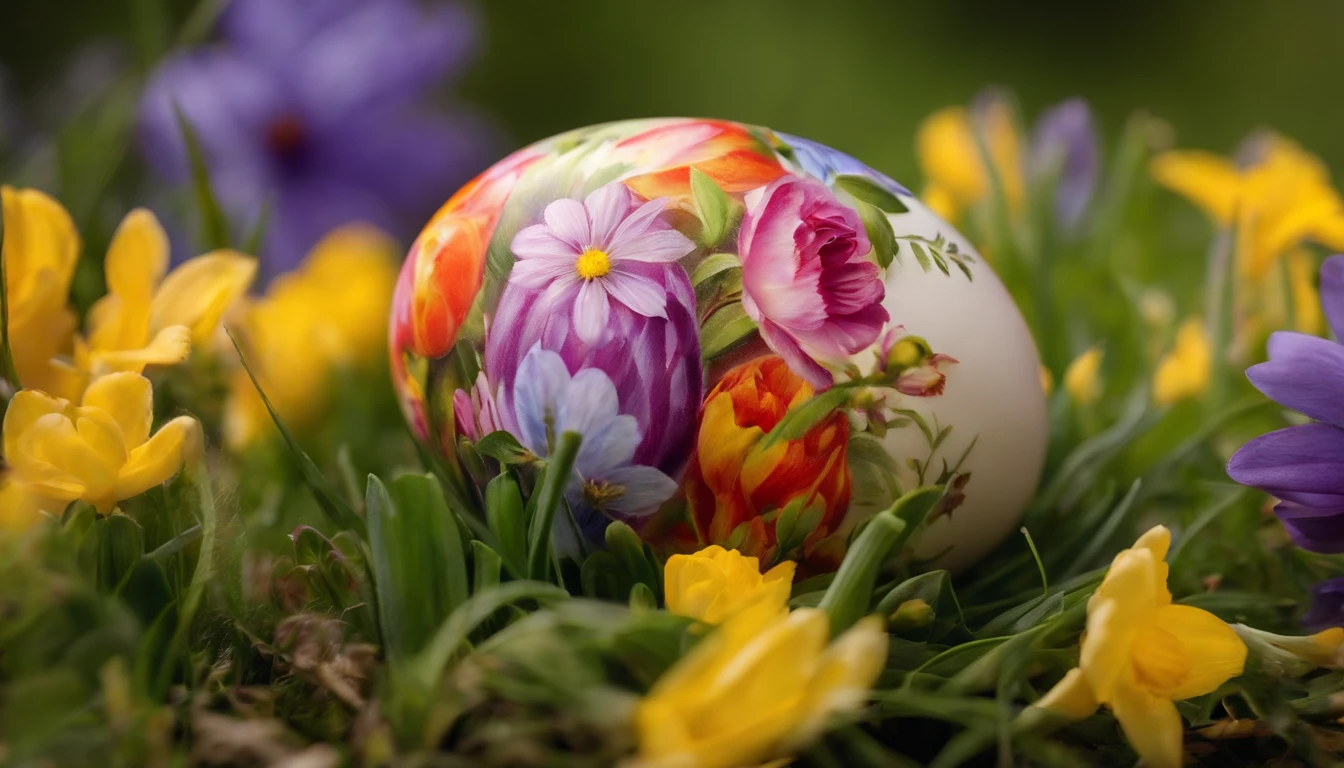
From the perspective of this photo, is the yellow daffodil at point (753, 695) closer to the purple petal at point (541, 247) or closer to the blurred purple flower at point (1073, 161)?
the purple petal at point (541, 247)

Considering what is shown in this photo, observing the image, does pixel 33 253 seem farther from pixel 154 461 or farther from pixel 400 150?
pixel 400 150

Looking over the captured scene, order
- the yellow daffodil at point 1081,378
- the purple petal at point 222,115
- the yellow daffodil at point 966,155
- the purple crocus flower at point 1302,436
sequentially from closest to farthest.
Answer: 1. the purple crocus flower at point 1302,436
2. the yellow daffodil at point 1081,378
3. the yellow daffodil at point 966,155
4. the purple petal at point 222,115

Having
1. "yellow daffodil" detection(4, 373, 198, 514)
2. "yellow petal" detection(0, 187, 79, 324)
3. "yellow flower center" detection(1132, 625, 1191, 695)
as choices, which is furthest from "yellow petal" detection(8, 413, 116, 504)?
"yellow flower center" detection(1132, 625, 1191, 695)

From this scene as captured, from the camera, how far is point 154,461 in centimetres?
35

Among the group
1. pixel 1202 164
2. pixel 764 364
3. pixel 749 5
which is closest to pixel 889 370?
pixel 764 364

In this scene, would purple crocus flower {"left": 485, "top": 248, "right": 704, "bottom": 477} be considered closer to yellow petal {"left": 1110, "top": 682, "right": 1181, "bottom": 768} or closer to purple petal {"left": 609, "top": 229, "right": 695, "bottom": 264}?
purple petal {"left": 609, "top": 229, "right": 695, "bottom": 264}

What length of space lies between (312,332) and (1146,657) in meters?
0.56

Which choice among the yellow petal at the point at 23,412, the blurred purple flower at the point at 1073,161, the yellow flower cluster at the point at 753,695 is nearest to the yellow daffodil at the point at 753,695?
the yellow flower cluster at the point at 753,695

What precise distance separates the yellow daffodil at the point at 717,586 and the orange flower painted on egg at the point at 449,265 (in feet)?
0.41

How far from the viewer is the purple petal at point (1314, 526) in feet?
1.21

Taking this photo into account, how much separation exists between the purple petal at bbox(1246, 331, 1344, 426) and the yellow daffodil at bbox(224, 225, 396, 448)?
1.55 feet

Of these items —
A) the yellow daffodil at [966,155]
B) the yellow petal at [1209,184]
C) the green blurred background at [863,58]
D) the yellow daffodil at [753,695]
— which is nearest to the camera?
the yellow daffodil at [753,695]

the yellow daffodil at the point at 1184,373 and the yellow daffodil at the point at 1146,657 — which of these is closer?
the yellow daffodil at the point at 1146,657

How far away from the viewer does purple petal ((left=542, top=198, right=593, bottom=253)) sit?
0.37 m
